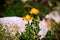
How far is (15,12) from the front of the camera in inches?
155

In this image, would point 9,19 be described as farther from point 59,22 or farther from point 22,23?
point 59,22

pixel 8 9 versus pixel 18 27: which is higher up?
pixel 8 9

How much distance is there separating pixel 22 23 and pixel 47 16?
0.82 m

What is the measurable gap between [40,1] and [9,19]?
1358mm

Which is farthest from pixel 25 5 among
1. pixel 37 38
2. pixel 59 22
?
pixel 37 38

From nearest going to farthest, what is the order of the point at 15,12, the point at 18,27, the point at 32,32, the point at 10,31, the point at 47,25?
the point at 32,32, the point at 10,31, the point at 18,27, the point at 47,25, the point at 15,12

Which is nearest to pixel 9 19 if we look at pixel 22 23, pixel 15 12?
pixel 22 23

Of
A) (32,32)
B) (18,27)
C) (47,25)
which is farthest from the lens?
(47,25)

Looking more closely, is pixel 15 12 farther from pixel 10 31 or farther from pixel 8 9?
pixel 10 31

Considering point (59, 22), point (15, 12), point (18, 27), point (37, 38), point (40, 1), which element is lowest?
point (37, 38)

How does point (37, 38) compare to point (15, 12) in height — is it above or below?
below

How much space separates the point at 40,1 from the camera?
4.50 meters

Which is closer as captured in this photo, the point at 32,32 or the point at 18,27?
the point at 32,32

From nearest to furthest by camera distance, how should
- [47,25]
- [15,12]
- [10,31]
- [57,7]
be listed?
[10,31]
[47,25]
[15,12]
[57,7]
